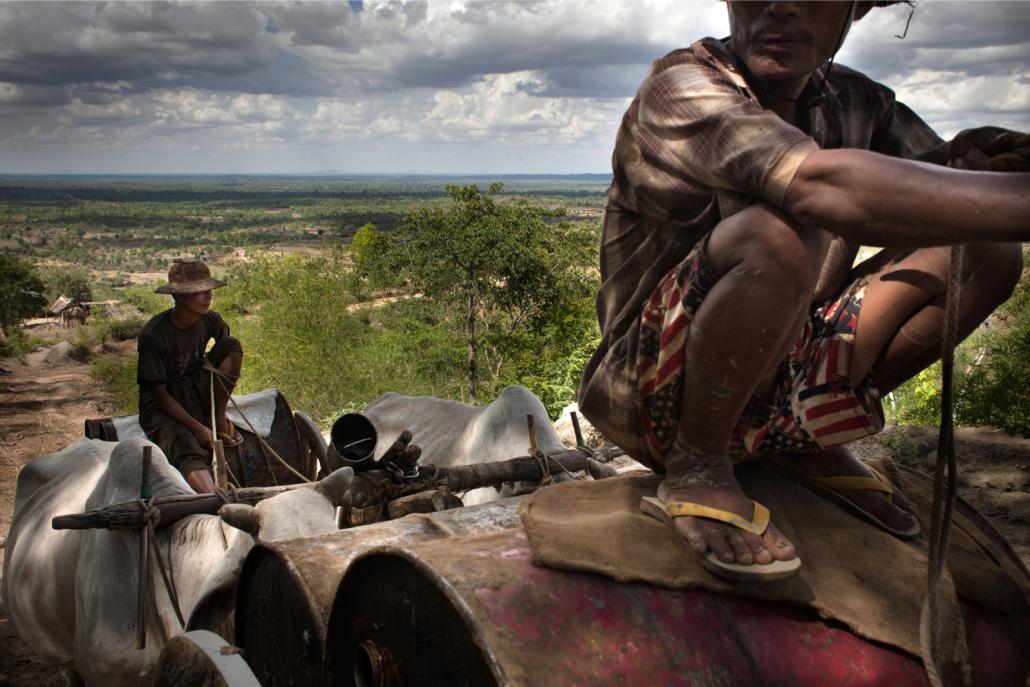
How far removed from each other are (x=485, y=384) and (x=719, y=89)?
21.0 metres

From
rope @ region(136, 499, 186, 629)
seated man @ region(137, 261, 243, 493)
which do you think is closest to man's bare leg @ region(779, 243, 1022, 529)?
rope @ region(136, 499, 186, 629)

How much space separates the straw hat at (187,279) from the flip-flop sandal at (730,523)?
15.5ft

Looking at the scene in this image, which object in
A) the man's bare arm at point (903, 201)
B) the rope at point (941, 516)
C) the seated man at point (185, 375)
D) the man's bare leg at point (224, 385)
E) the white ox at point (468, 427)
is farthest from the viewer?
the man's bare leg at point (224, 385)

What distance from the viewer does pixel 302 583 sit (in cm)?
209

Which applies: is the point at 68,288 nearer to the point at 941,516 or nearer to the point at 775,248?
the point at 775,248

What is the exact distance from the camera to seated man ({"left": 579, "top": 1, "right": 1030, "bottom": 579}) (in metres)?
1.76

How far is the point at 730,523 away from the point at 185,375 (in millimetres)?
5233

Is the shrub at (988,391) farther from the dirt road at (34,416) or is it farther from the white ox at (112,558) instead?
the dirt road at (34,416)

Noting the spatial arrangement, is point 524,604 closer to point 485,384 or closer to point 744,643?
point 744,643

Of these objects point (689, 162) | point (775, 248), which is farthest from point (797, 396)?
point (689, 162)

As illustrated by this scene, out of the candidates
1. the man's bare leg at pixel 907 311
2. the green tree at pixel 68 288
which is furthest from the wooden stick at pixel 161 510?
the green tree at pixel 68 288

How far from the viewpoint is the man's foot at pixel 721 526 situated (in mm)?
1881

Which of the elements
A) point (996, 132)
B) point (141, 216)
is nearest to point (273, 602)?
point (996, 132)

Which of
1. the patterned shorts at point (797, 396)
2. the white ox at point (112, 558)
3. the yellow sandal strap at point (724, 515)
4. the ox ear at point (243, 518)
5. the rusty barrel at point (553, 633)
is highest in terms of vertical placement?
the patterned shorts at point (797, 396)
